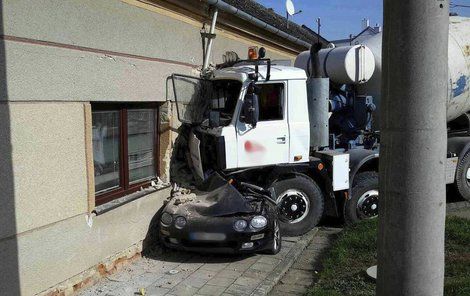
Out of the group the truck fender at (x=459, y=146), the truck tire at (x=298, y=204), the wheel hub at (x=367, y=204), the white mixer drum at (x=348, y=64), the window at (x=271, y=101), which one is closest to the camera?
the window at (x=271, y=101)

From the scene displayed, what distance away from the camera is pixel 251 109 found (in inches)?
250

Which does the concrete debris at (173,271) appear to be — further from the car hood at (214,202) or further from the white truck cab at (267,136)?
the white truck cab at (267,136)

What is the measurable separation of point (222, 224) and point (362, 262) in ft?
5.45

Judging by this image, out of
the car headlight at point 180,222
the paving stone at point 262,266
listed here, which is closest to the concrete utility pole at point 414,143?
the paving stone at point 262,266

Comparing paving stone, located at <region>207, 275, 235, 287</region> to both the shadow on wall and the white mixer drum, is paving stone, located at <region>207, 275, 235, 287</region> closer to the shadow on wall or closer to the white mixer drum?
the shadow on wall

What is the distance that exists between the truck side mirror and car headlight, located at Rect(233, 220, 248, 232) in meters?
1.32

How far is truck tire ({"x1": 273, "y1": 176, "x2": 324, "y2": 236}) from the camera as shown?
7.12 m

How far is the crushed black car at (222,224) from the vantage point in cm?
588

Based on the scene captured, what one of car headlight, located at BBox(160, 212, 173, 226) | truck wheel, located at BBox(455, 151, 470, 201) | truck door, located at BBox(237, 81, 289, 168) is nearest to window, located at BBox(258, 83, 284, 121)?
truck door, located at BBox(237, 81, 289, 168)

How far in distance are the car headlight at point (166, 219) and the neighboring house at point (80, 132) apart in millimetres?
240

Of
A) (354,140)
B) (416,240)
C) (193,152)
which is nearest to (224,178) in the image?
(193,152)

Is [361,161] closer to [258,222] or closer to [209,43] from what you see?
[258,222]

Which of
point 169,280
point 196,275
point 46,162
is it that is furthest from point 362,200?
point 46,162

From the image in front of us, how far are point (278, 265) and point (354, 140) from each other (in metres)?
3.01
